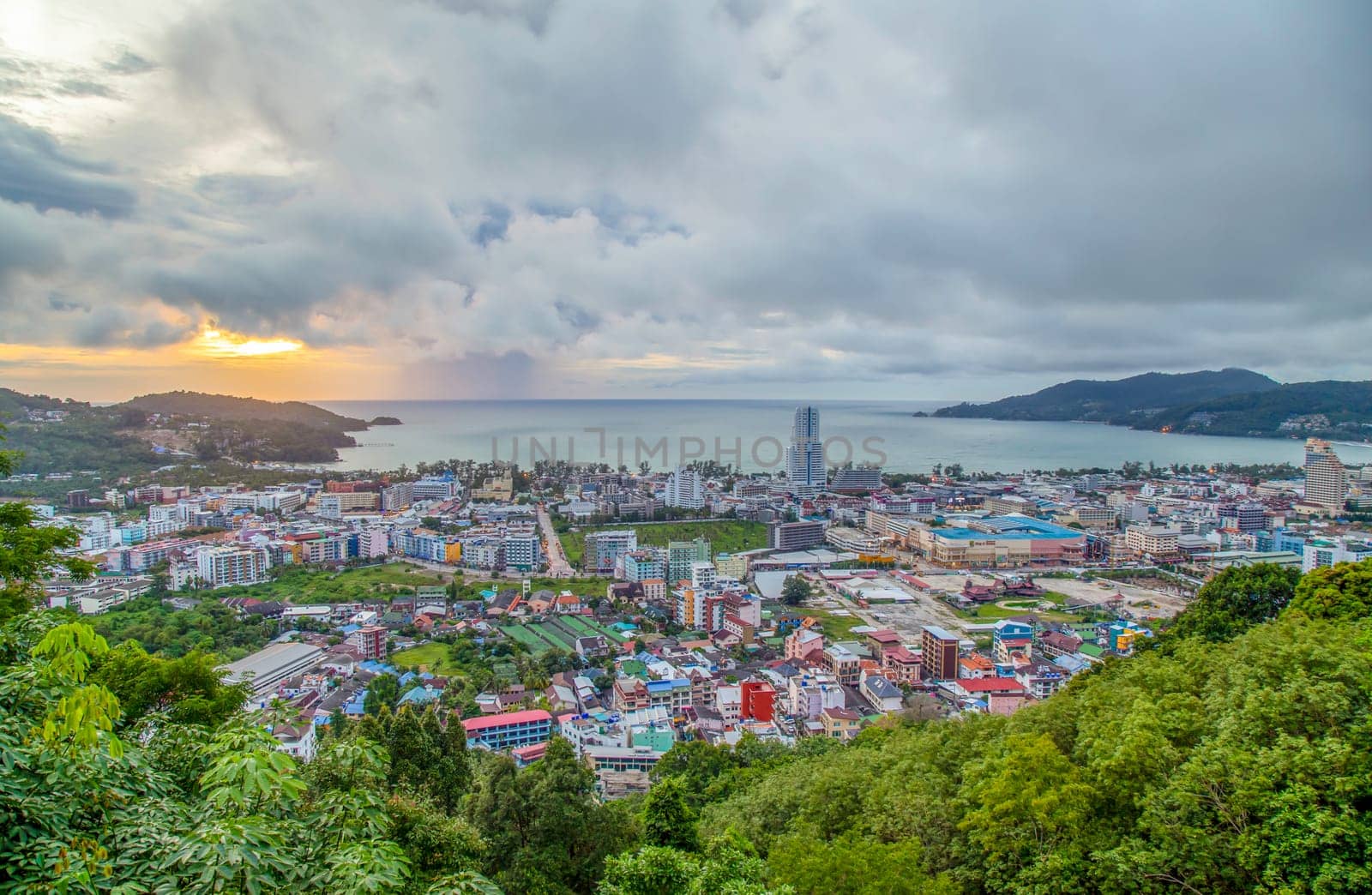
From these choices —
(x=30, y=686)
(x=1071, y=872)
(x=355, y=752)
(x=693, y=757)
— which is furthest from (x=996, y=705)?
(x=30, y=686)

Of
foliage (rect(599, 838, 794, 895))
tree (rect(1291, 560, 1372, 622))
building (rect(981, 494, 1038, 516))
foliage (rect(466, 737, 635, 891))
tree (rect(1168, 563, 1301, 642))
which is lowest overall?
building (rect(981, 494, 1038, 516))

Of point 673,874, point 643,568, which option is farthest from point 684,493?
point 673,874

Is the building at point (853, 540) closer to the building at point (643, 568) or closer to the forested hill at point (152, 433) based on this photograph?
the building at point (643, 568)

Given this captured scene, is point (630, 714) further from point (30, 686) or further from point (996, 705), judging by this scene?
point (30, 686)

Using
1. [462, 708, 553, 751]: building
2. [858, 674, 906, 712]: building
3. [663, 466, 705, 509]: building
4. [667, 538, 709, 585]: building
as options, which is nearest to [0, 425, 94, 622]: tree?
[462, 708, 553, 751]: building

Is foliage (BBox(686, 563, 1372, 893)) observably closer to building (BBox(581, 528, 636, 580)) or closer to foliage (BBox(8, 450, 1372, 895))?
foliage (BBox(8, 450, 1372, 895))

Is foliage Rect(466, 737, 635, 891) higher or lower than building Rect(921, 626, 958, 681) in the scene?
higher
